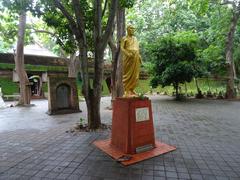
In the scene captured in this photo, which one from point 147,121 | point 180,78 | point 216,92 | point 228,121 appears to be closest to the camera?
point 147,121

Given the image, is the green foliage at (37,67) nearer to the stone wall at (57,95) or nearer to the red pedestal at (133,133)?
the stone wall at (57,95)

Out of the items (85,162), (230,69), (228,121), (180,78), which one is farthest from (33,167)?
(230,69)

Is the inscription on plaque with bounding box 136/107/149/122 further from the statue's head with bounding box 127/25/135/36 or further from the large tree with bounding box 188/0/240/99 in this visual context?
the large tree with bounding box 188/0/240/99

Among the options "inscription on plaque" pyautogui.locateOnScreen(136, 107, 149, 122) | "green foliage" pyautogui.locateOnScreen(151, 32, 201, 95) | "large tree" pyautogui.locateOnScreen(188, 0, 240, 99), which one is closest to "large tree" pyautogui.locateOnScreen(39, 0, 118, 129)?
"inscription on plaque" pyautogui.locateOnScreen(136, 107, 149, 122)

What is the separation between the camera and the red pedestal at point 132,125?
389 centimetres

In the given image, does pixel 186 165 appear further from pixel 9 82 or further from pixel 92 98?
pixel 9 82

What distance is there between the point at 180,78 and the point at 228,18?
5.56 metres

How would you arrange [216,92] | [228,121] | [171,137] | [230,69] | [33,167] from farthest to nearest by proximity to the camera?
[216,92] < [230,69] < [228,121] < [171,137] < [33,167]

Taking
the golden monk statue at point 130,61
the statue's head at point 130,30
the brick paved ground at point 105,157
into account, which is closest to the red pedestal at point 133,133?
the brick paved ground at point 105,157

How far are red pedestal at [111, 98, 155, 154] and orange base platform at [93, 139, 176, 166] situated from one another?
11cm

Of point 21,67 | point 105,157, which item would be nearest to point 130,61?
point 105,157

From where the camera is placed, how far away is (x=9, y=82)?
18734mm

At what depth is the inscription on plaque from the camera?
396 cm

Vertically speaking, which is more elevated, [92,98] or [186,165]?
[92,98]
